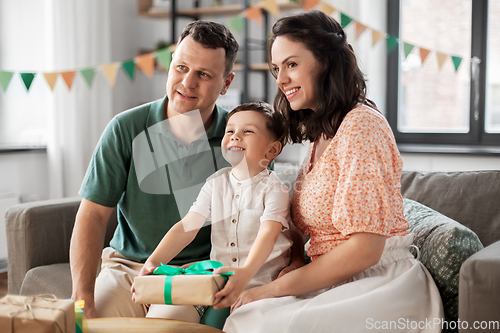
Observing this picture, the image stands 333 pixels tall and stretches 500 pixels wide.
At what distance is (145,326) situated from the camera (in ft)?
3.34

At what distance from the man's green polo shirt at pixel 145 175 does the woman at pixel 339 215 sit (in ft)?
1.28

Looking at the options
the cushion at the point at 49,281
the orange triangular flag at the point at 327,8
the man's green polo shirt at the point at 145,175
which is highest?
the orange triangular flag at the point at 327,8

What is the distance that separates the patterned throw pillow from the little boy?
393 millimetres

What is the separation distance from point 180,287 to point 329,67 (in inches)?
26.3

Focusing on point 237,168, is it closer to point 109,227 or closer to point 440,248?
point 440,248

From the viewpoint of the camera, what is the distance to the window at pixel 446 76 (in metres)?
3.10

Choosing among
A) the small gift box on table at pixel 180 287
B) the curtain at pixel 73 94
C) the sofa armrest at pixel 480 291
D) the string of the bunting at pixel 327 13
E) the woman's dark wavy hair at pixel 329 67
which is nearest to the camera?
the small gift box on table at pixel 180 287

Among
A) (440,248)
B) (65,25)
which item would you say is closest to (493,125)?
(440,248)

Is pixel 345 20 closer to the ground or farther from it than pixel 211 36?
farther from it

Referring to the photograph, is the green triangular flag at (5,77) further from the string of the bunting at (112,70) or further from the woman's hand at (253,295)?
the woman's hand at (253,295)

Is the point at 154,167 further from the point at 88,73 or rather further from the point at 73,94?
the point at 73,94

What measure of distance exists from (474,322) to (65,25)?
3205 millimetres

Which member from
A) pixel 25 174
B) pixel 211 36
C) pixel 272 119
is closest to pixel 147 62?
pixel 25 174

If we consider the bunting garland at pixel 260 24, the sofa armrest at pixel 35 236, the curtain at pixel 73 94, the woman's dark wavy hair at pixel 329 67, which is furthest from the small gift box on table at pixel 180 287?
the curtain at pixel 73 94
